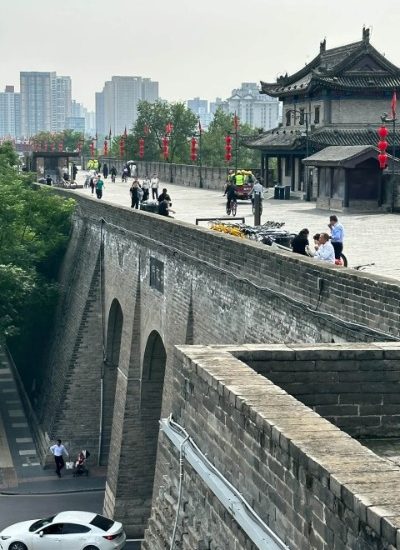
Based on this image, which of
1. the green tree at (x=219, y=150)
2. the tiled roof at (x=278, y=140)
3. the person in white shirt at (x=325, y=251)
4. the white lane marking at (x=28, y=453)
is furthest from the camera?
the green tree at (x=219, y=150)

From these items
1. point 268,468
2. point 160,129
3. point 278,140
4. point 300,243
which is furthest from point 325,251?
point 160,129

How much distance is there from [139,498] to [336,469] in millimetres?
19920

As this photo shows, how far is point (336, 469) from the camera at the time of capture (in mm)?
5531

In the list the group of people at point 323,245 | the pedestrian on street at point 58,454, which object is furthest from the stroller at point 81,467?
the group of people at point 323,245

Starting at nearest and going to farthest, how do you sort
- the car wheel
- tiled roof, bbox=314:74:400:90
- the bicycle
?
the car wheel → the bicycle → tiled roof, bbox=314:74:400:90

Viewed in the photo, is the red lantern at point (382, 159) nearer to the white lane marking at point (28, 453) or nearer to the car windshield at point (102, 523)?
the white lane marking at point (28, 453)

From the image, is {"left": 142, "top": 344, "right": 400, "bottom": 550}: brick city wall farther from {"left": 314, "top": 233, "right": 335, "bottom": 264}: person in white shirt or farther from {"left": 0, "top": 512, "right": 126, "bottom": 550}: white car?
{"left": 0, "top": 512, "right": 126, "bottom": 550}: white car

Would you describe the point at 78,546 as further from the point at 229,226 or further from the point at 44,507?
the point at 229,226

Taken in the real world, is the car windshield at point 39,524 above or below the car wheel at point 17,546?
above

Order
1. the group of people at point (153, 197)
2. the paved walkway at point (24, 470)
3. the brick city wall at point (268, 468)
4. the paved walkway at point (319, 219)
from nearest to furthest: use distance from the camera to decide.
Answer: the brick city wall at point (268, 468) → the paved walkway at point (319, 219) → the paved walkway at point (24, 470) → the group of people at point (153, 197)

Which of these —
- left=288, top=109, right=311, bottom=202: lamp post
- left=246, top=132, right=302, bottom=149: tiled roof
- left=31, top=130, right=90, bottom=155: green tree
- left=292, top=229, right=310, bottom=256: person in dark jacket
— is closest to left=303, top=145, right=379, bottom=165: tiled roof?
left=288, top=109, right=311, bottom=202: lamp post

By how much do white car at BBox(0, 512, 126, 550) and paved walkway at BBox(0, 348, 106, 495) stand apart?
4874mm

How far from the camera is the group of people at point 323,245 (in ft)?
53.9

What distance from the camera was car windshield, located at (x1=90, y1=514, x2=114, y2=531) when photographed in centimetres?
2227
